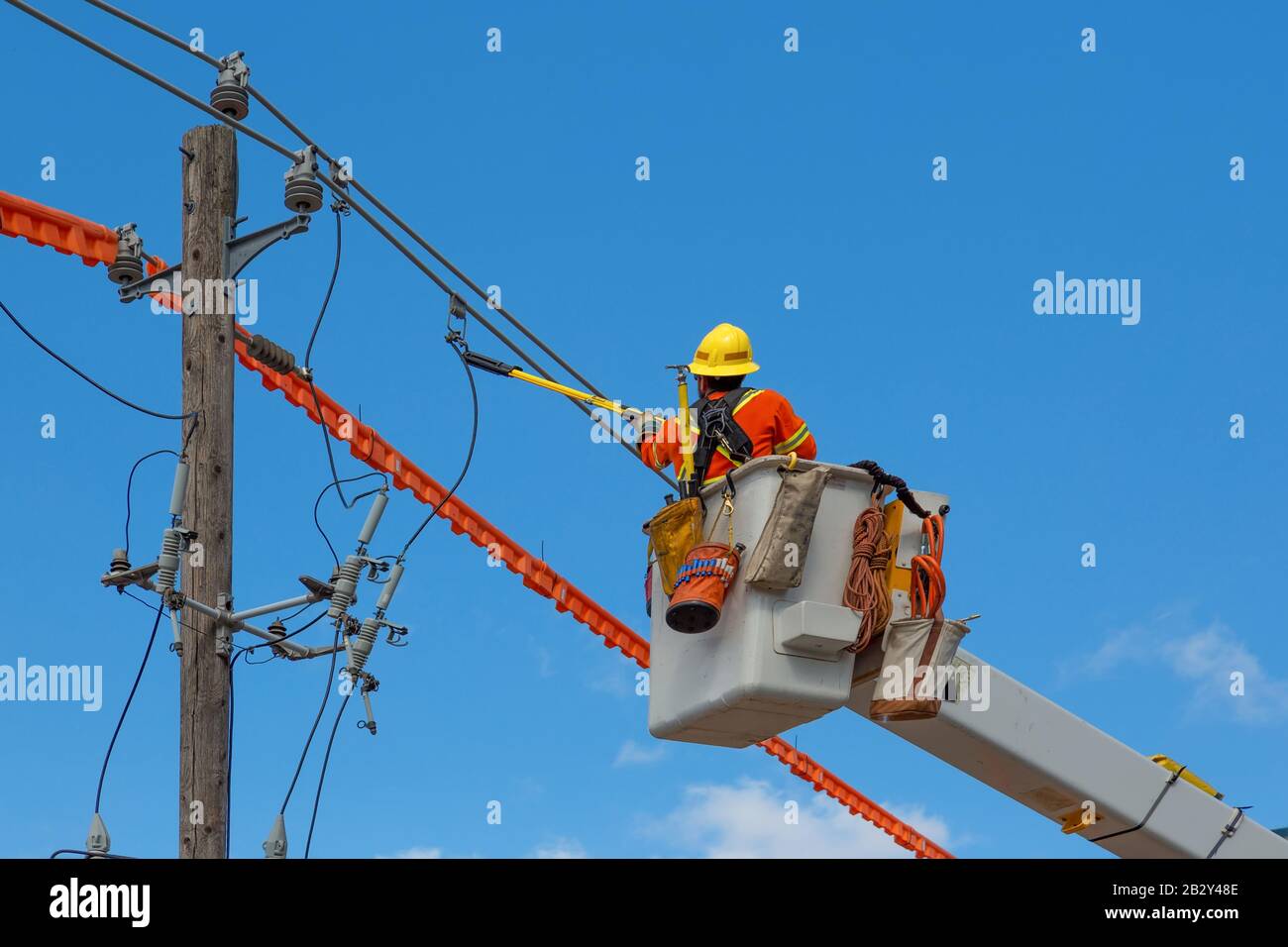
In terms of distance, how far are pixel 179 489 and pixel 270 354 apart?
3.80 feet

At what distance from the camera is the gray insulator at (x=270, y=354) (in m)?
10.7

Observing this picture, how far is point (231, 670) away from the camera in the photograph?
33.3 ft

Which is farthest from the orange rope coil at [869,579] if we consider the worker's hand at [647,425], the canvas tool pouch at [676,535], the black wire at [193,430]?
the black wire at [193,430]

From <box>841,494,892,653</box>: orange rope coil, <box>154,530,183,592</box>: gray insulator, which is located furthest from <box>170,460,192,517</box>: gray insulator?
<box>841,494,892,653</box>: orange rope coil

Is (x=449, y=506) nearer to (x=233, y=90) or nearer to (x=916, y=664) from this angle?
(x=233, y=90)

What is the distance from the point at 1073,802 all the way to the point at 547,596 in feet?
31.4

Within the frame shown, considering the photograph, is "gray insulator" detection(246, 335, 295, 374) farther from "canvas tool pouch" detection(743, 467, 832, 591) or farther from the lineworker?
"canvas tool pouch" detection(743, 467, 832, 591)

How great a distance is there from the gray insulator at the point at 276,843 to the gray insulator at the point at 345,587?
129 cm

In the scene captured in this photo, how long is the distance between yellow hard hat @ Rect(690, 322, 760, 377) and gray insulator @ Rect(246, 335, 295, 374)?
248 cm

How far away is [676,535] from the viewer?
398 inches

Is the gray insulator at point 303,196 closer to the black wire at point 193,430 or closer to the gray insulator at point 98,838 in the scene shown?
the black wire at point 193,430

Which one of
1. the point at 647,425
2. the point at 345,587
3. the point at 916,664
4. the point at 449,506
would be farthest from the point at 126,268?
the point at 449,506
